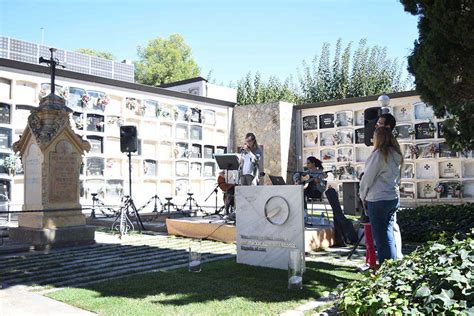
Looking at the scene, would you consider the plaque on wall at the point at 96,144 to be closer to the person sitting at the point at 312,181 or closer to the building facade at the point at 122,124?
the building facade at the point at 122,124

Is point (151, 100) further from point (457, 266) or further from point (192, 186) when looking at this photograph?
point (457, 266)

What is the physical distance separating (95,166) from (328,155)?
21.8ft

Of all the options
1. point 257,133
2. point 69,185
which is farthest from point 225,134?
point 69,185

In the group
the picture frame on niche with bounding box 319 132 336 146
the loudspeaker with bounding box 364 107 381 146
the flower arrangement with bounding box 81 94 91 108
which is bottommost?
the loudspeaker with bounding box 364 107 381 146

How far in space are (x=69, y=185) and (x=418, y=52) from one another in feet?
17.6

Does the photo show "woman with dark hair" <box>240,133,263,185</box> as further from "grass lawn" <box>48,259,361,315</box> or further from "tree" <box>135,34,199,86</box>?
"tree" <box>135,34,199,86</box>

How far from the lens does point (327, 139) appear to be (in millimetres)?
12875

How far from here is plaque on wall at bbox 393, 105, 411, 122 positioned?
11.4m

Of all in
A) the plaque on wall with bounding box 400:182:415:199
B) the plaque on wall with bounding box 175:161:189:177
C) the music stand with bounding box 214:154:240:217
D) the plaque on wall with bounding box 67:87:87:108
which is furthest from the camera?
the plaque on wall with bounding box 175:161:189:177

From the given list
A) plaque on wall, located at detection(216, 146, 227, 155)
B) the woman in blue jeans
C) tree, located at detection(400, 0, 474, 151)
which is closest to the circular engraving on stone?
the woman in blue jeans

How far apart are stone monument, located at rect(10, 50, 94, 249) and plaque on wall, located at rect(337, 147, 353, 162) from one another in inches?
313

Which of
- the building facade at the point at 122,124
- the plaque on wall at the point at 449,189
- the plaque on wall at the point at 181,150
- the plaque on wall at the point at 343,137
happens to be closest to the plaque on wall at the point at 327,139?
the plaque on wall at the point at 343,137

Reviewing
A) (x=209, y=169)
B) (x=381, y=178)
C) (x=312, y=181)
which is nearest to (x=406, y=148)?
(x=312, y=181)

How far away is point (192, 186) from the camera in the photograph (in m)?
12.7
